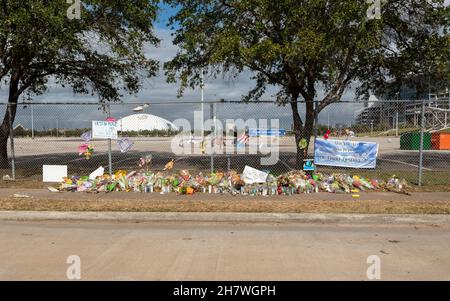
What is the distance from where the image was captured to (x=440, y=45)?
12156 millimetres

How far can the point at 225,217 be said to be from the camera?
7.93m

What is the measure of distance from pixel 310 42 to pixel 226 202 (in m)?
4.32

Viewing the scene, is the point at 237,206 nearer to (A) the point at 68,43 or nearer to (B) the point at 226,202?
(B) the point at 226,202

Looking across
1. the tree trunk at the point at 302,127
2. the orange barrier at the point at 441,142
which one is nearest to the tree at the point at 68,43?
the tree trunk at the point at 302,127

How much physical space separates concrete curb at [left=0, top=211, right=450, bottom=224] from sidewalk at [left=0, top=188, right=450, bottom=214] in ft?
0.80

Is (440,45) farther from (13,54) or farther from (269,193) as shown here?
(13,54)

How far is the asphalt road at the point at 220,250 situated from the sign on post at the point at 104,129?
13.0 feet

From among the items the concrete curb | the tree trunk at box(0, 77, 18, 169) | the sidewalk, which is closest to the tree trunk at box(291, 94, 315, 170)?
the sidewalk

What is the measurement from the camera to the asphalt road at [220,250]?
4.97m

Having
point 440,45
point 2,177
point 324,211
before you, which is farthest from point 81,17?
point 440,45

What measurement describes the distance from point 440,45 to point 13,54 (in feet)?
41.8

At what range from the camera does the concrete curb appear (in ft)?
25.4

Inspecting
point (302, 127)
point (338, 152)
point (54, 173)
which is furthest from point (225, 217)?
point (302, 127)

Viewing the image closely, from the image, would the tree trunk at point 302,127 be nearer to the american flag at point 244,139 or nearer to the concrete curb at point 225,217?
the american flag at point 244,139
